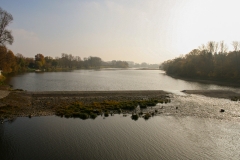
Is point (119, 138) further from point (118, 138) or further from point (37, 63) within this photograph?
point (37, 63)

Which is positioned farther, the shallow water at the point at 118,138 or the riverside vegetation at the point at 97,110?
the riverside vegetation at the point at 97,110

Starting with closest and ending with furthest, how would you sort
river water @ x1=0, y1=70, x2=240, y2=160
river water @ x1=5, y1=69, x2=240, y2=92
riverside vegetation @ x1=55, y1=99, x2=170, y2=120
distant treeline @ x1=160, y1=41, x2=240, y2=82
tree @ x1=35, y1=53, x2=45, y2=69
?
river water @ x1=0, y1=70, x2=240, y2=160
riverside vegetation @ x1=55, y1=99, x2=170, y2=120
river water @ x1=5, y1=69, x2=240, y2=92
distant treeline @ x1=160, y1=41, x2=240, y2=82
tree @ x1=35, y1=53, x2=45, y2=69

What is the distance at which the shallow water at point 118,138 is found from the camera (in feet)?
37.0

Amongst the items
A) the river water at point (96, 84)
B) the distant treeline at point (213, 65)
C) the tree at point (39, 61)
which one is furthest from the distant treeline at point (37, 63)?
the distant treeline at point (213, 65)

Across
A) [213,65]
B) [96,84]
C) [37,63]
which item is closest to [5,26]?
[96,84]

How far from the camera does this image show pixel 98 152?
450 inches

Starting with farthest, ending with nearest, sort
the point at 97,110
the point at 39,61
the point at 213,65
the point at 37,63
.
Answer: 1. the point at 39,61
2. the point at 37,63
3. the point at 213,65
4. the point at 97,110

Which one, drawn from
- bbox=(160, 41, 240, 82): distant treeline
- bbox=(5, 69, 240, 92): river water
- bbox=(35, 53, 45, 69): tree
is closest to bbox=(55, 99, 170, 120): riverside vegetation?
bbox=(5, 69, 240, 92): river water

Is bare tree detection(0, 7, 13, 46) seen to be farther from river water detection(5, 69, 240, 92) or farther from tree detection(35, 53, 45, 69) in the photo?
tree detection(35, 53, 45, 69)

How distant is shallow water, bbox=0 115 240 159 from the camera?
11289 millimetres

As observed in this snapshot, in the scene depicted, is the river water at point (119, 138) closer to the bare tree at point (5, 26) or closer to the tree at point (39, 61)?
the bare tree at point (5, 26)

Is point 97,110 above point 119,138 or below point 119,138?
above

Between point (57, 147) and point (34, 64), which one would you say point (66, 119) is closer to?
point (57, 147)

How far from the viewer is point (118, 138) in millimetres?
13711
